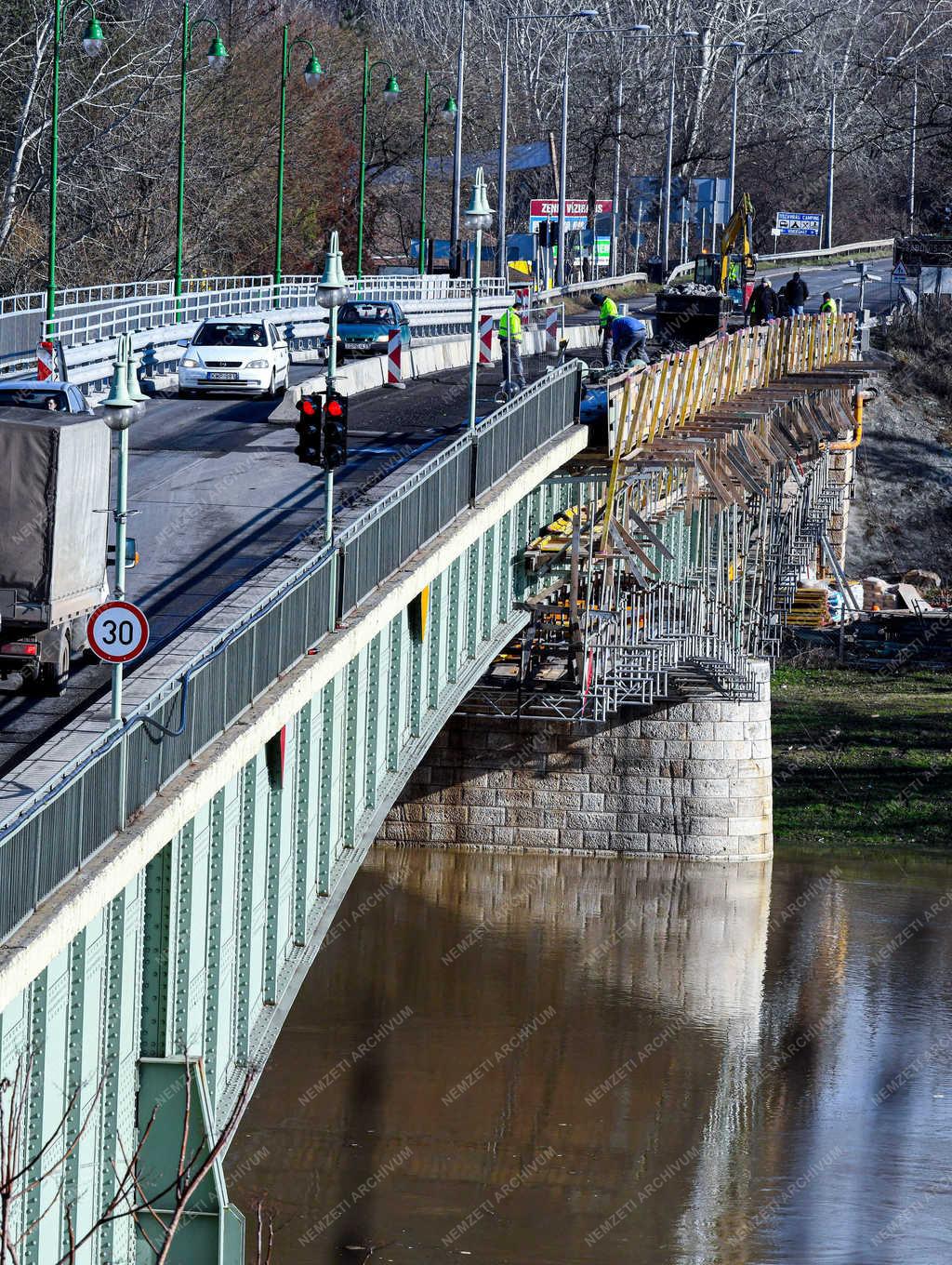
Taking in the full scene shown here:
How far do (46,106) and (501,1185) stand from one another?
2029 inches

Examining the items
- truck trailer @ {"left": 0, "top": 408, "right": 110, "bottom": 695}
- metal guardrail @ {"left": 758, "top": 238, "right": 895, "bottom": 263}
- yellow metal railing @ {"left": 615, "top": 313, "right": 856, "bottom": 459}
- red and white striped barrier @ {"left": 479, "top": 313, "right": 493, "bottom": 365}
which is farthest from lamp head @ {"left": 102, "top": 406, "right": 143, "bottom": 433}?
metal guardrail @ {"left": 758, "top": 238, "right": 895, "bottom": 263}

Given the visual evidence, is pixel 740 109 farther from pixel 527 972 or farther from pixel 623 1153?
pixel 623 1153

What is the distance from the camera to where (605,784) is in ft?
141

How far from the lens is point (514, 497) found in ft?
98.9

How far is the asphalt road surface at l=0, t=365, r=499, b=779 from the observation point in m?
20.7

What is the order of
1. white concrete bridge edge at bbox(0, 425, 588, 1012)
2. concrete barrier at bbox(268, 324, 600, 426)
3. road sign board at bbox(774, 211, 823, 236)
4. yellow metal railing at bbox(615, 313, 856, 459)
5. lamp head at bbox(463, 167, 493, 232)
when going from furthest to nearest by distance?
road sign board at bbox(774, 211, 823, 236) → concrete barrier at bbox(268, 324, 600, 426) → yellow metal railing at bbox(615, 313, 856, 459) → lamp head at bbox(463, 167, 493, 232) → white concrete bridge edge at bbox(0, 425, 588, 1012)

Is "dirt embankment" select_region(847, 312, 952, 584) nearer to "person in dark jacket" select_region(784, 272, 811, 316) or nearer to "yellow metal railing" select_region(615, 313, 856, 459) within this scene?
"yellow metal railing" select_region(615, 313, 856, 459)

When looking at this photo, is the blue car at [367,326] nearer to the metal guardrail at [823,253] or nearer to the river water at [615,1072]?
the river water at [615,1072]

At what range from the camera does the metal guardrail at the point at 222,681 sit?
1357cm

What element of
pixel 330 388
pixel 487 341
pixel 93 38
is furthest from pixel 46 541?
pixel 93 38

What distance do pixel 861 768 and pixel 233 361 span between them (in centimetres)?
1658

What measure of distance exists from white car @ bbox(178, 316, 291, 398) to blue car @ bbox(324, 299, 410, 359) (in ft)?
24.4

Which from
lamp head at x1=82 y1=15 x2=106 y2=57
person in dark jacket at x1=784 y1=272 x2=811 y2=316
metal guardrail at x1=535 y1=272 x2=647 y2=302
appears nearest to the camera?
lamp head at x1=82 y1=15 x2=106 y2=57

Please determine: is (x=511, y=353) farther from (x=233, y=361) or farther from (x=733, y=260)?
(x=733, y=260)
